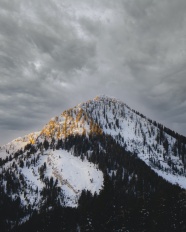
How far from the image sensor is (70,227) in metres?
161

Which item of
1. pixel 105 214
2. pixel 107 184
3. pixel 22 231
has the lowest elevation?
pixel 22 231

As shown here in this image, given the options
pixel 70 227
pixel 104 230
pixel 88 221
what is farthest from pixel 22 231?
pixel 104 230

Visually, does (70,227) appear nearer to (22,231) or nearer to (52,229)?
(52,229)

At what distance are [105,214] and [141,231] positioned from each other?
16460 mm

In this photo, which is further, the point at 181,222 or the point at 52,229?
the point at 52,229

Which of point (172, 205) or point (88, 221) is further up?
point (172, 205)

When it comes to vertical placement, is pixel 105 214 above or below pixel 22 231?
above

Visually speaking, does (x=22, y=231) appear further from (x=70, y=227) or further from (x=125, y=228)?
(x=125, y=228)

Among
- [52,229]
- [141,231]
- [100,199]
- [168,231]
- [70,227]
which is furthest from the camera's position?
[70,227]

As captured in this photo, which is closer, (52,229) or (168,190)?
(168,190)

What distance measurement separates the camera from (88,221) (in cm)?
Answer: 7781

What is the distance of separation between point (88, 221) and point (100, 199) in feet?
56.6

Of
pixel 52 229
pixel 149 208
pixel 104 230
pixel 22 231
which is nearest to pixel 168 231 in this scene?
pixel 149 208

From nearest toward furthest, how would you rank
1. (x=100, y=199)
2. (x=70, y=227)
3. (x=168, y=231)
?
(x=100, y=199), (x=168, y=231), (x=70, y=227)
